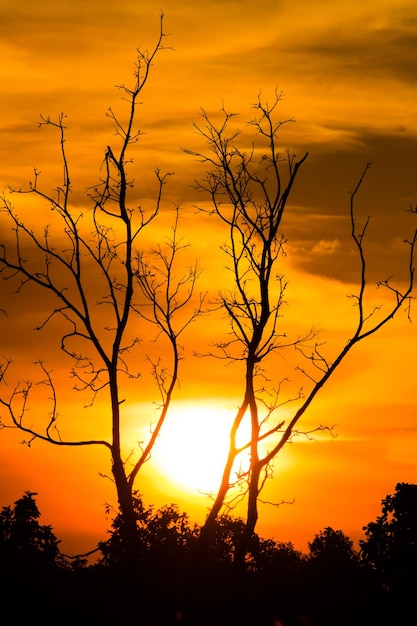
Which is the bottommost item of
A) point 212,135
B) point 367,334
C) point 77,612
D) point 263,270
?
point 77,612

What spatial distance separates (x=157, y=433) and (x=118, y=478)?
56.7 inches

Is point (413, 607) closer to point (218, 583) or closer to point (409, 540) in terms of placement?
point (218, 583)

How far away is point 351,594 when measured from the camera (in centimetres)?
1950

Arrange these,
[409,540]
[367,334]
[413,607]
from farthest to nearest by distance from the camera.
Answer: [409,540], [367,334], [413,607]

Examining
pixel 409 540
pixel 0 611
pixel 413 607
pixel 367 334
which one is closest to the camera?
pixel 0 611

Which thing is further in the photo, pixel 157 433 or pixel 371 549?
pixel 371 549

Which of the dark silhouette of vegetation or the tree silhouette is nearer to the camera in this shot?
the dark silhouette of vegetation

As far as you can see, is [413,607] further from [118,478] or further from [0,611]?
[0,611]

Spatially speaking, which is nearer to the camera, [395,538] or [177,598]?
[177,598]

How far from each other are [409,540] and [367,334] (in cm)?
2190

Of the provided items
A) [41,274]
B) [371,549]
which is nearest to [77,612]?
[41,274]

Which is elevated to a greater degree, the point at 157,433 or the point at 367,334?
the point at 367,334

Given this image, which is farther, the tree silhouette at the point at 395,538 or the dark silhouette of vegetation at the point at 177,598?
the tree silhouette at the point at 395,538

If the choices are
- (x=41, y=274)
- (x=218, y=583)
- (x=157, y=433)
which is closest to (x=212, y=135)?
(x=41, y=274)
